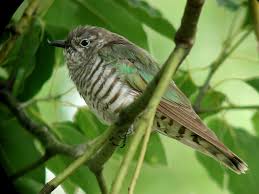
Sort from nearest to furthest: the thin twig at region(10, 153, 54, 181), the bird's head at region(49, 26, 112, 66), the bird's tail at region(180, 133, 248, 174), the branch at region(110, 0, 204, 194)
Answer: the branch at region(110, 0, 204, 194), the thin twig at region(10, 153, 54, 181), the bird's tail at region(180, 133, 248, 174), the bird's head at region(49, 26, 112, 66)

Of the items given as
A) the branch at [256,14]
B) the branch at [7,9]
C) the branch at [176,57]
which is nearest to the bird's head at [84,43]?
the branch at [7,9]

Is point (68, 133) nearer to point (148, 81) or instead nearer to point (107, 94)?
point (107, 94)

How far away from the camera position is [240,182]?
99.8 inches

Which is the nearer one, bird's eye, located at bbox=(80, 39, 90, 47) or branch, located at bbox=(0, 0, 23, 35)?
branch, located at bbox=(0, 0, 23, 35)

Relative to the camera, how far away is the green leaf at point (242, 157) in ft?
8.34

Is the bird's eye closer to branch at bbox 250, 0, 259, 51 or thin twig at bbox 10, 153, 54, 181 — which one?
thin twig at bbox 10, 153, 54, 181

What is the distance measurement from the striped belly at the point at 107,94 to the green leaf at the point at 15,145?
0.29 metres

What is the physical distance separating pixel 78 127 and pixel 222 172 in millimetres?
538

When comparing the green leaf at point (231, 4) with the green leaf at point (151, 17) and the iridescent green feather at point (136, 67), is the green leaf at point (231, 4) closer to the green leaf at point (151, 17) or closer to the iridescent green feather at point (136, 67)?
the green leaf at point (151, 17)

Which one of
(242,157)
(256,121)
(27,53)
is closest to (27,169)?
(27,53)

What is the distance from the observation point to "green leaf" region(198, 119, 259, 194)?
254cm

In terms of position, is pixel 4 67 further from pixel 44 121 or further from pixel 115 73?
pixel 115 73

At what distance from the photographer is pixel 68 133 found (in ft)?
8.36

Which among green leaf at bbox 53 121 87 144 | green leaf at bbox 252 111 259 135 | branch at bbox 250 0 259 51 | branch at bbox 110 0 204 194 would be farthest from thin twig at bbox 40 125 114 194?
green leaf at bbox 252 111 259 135
